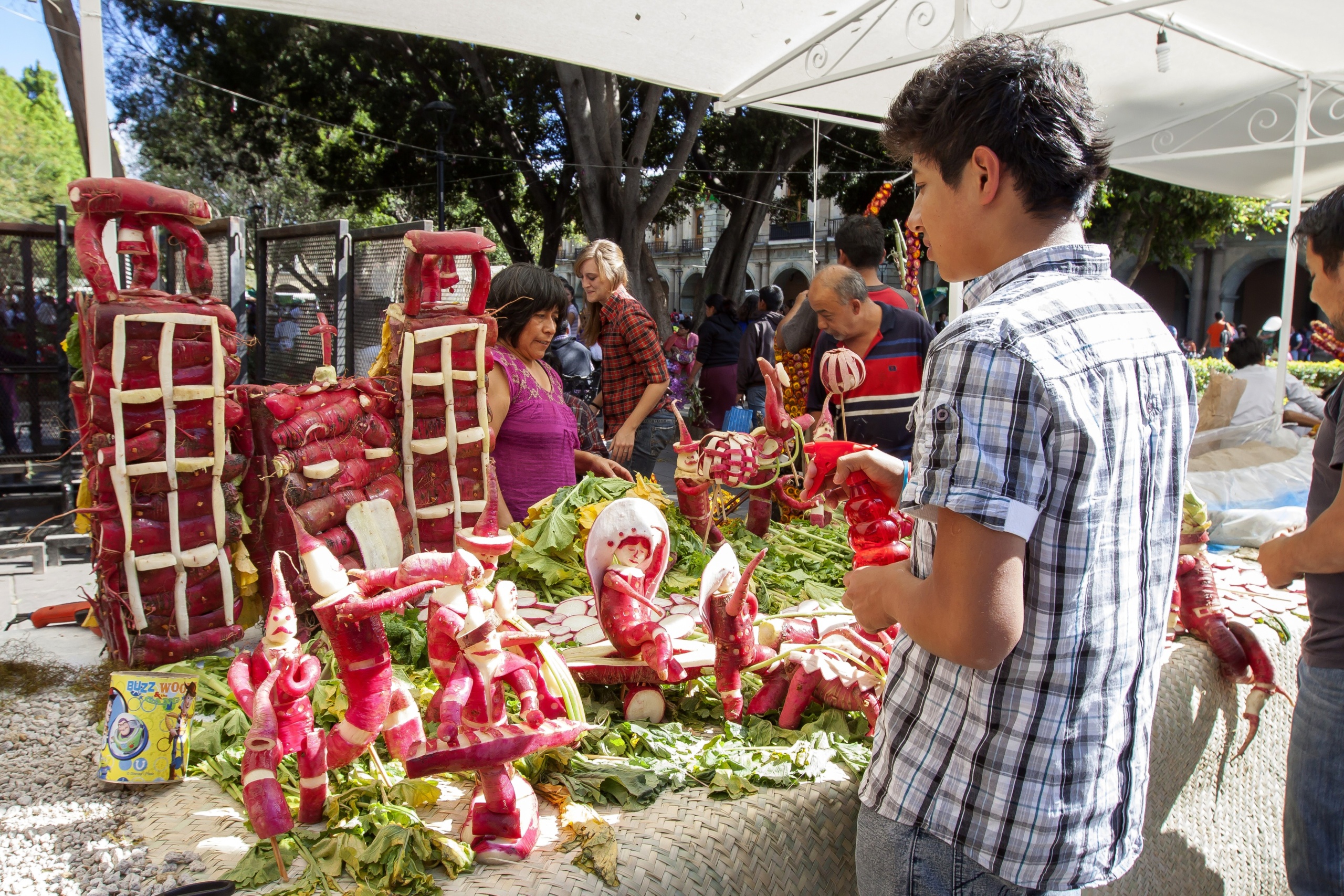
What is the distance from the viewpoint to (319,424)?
7.09ft

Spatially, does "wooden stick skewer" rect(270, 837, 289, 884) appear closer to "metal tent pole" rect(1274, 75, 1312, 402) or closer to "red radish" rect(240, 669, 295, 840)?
"red radish" rect(240, 669, 295, 840)

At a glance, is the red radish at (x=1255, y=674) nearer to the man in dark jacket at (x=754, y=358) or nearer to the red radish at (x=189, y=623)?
the red radish at (x=189, y=623)

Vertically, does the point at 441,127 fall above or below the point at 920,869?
above

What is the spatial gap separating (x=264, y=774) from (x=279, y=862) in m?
0.14

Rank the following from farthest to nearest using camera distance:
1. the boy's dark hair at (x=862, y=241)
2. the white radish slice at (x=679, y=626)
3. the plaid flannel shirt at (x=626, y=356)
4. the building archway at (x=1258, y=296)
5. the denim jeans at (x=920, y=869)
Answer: the building archway at (x=1258, y=296), the plaid flannel shirt at (x=626, y=356), the boy's dark hair at (x=862, y=241), the white radish slice at (x=679, y=626), the denim jeans at (x=920, y=869)

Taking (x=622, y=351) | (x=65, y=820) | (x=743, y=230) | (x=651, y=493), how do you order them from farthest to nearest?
1. (x=743, y=230)
2. (x=622, y=351)
3. (x=651, y=493)
4. (x=65, y=820)

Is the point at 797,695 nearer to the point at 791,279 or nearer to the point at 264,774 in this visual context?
the point at 264,774

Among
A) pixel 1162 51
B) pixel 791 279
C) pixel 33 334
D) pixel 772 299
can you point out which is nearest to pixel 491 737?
pixel 1162 51

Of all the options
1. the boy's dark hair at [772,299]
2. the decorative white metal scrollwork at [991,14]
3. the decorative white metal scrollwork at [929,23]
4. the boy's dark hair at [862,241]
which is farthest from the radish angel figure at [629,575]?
the boy's dark hair at [772,299]

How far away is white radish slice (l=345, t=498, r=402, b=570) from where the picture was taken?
224 cm

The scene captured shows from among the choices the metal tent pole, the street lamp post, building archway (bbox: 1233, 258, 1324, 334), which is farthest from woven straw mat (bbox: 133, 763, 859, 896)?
building archway (bbox: 1233, 258, 1324, 334)

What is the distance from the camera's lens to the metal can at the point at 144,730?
5.31 ft

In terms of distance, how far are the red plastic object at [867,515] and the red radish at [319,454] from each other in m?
1.23

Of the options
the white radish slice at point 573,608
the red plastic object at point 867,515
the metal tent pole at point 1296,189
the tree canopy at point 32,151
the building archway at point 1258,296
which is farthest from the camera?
the building archway at point 1258,296
